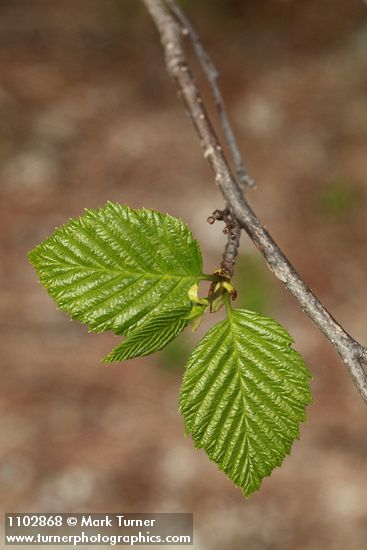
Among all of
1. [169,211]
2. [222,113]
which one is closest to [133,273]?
[222,113]

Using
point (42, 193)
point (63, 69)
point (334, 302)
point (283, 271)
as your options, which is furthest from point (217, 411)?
point (63, 69)

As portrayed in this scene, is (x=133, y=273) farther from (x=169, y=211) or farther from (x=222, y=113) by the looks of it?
(x=169, y=211)

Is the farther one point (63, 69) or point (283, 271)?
point (63, 69)

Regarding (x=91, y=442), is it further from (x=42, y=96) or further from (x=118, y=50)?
(x=118, y=50)

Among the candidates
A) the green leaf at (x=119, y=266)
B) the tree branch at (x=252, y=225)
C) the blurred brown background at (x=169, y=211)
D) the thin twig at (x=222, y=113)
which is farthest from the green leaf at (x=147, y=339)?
the blurred brown background at (x=169, y=211)

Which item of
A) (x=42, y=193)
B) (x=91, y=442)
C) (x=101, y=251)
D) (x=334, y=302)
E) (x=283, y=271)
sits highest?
(x=42, y=193)

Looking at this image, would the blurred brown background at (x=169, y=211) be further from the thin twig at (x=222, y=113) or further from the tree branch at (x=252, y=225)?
the tree branch at (x=252, y=225)

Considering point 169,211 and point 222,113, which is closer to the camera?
point 222,113
